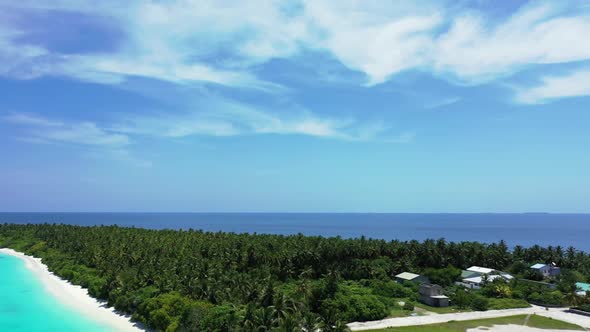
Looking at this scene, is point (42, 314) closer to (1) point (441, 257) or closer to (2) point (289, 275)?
(2) point (289, 275)

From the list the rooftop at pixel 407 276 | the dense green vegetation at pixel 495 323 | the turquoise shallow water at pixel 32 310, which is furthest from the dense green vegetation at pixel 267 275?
the dense green vegetation at pixel 495 323

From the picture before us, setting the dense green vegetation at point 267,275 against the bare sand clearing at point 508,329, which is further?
the bare sand clearing at point 508,329

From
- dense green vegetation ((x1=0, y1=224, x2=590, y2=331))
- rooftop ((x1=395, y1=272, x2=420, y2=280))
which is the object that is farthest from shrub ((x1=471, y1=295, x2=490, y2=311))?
rooftop ((x1=395, y1=272, x2=420, y2=280))

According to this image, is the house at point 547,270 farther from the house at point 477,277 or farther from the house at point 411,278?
the house at point 411,278

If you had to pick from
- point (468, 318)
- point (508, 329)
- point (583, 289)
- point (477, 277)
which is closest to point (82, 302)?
point (468, 318)

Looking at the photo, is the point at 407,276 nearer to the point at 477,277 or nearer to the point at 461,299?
the point at 477,277

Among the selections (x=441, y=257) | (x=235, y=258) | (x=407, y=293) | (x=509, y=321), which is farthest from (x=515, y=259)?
(x=235, y=258)

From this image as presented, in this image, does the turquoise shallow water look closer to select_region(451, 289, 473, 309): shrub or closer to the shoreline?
the shoreline
